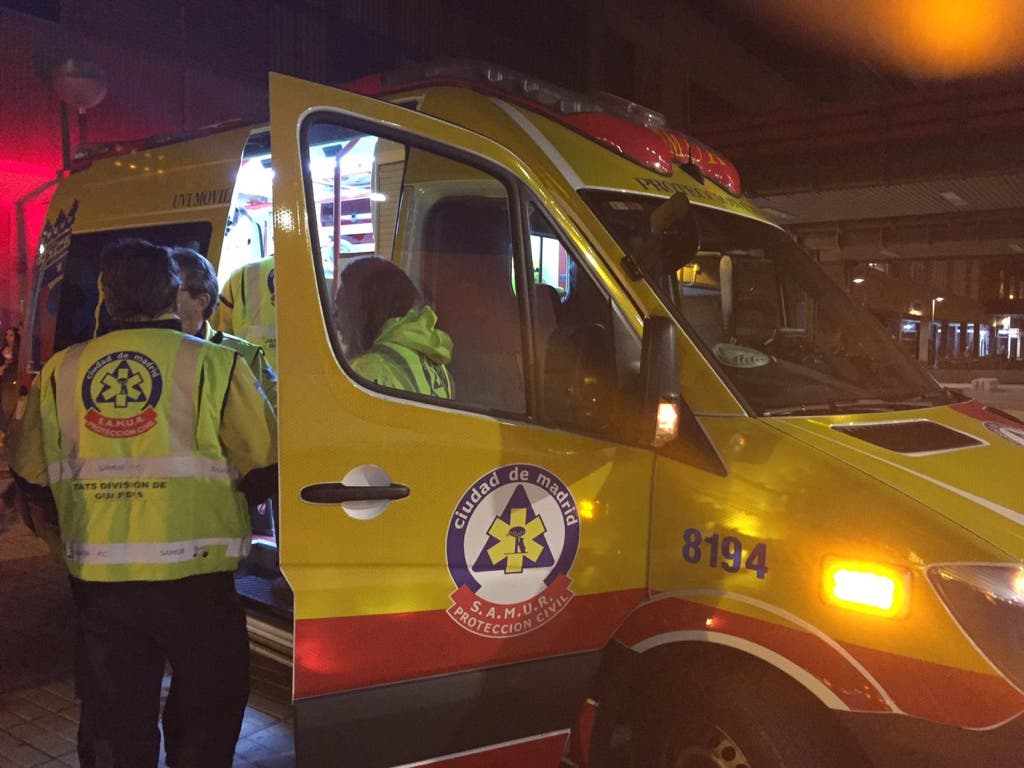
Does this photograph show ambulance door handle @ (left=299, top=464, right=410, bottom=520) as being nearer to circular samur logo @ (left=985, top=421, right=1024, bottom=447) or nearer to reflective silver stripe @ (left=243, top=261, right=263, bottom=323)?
circular samur logo @ (left=985, top=421, right=1024, bottom=447)

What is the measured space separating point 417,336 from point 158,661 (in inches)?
45.9

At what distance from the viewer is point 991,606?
1.90m

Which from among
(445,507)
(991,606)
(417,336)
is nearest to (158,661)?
(445,507)

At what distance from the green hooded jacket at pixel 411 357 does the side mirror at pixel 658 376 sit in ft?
2.05

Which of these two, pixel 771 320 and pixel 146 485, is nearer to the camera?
pixel 146 485

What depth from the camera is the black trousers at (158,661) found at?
2221 millimetres

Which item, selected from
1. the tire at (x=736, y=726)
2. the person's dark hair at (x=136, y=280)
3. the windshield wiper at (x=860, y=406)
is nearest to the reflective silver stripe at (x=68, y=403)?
the person's dark hair at (x=136, y=280)

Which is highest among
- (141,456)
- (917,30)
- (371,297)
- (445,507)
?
(917,30)

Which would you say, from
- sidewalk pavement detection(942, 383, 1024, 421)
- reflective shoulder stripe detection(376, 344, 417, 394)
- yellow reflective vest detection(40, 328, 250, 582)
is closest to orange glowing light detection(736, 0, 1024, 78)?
sidewalk pavement detection(942, 383, 1024, 421)

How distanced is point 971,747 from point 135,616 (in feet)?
6.75

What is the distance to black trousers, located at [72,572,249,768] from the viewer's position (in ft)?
7.29

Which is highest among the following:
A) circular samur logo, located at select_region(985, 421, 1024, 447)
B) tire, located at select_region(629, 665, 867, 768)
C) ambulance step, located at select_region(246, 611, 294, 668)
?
circular samur logo, located at select_region(985, 421, 1024, 447)

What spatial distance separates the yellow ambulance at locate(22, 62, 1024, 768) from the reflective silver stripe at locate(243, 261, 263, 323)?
2.13 meters

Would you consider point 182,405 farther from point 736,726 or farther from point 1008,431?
point 1008,431
